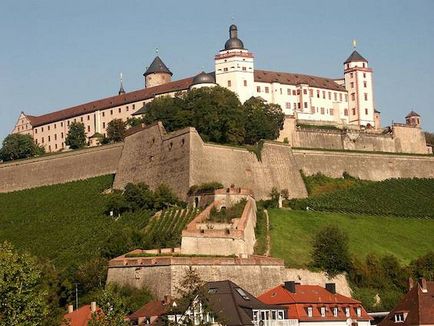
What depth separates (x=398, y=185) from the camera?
306 ft

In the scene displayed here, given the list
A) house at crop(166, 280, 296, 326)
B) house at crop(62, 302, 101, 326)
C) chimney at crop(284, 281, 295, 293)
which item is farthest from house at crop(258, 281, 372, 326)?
house at crop(62, 302, 101, 326)

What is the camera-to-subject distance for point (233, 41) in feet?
331

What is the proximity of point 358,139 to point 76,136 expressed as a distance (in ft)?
87.5

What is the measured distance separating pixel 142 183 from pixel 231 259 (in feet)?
61.0

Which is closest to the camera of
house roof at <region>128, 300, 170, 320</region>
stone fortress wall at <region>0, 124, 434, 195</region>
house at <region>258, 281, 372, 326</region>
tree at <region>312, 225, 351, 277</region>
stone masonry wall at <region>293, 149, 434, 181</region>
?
house roof at <region>128, 300, 170, 320</region>

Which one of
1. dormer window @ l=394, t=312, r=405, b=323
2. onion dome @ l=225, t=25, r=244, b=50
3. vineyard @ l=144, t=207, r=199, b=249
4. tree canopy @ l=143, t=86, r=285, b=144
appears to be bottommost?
dormer window @ l=394, t=312, r=405, b=323

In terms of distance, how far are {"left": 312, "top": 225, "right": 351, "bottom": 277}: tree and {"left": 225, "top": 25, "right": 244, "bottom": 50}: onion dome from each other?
105 feet

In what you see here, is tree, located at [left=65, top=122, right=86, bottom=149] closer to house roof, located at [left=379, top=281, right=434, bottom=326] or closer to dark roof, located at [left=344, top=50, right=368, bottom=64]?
dark roof, located at [left=344, top=50, right=368, bottom=64]

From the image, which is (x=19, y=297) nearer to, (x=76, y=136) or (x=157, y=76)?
(x=76, y=136)

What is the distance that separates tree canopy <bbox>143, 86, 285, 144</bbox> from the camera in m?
84.4

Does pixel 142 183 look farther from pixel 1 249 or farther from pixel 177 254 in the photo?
pixel 1 249

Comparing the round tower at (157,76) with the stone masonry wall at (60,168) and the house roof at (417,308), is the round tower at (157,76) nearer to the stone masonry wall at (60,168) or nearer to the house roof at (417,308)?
the stone masonry wall at (60,168)

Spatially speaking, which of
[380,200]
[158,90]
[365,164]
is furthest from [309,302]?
[158,90]

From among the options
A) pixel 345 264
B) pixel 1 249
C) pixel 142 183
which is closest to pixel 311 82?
A: pixel 142 183
